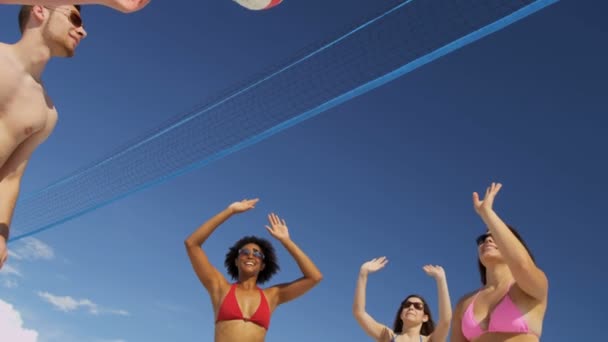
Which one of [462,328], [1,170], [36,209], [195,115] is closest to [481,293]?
[462,328]

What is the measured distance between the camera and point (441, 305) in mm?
5531

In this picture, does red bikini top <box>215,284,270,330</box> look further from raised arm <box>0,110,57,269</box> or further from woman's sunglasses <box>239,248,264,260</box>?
raised arm <box>0,110,57,269</box>

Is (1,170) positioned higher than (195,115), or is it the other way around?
(195,115)

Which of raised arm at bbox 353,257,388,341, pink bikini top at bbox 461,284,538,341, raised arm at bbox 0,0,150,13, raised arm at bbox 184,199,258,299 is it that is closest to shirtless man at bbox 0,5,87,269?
raised arm at bbox 0,0,150,13

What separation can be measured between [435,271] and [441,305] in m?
0.30

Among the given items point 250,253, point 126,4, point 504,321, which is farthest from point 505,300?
point 126,4

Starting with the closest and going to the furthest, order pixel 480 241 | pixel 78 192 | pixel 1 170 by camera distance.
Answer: pixel 1 170 → pixel 480 241 → pixel 78 192

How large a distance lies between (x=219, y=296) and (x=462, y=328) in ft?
6.12

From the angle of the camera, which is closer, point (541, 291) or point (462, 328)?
point (541, 291)

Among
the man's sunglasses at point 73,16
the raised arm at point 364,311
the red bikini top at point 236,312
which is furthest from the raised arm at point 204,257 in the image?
the man's sunglasses at point 73,16

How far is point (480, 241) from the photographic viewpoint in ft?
13.9

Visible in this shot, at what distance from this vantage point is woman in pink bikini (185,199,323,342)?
16.1 ft

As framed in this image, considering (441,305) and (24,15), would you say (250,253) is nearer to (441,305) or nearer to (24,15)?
(441,305)

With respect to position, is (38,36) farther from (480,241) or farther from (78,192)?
(78,192)
